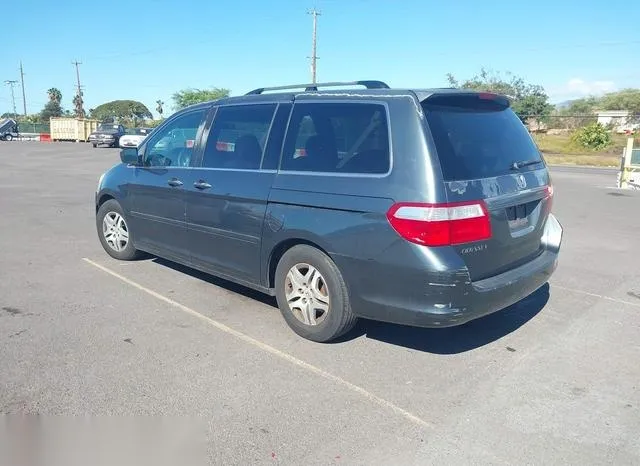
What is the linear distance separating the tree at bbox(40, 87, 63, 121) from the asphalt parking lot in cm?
10898

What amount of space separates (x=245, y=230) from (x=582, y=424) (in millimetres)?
2737

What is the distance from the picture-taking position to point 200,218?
4812 mm

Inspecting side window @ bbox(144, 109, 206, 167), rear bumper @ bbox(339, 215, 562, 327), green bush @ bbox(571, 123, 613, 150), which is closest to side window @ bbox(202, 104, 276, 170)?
side window @ bbox(144, 109, 206, 167)

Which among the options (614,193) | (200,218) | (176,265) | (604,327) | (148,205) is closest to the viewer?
(604,327)

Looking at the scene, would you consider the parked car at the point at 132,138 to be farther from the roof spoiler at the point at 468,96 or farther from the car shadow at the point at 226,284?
the roof spoiler at the point at 468,96

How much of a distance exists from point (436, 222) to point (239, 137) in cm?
209

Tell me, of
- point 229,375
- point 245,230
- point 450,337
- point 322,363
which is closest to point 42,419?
point 229,375

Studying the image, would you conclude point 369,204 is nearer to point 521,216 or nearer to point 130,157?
point 521,216

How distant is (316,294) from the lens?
3.96 m

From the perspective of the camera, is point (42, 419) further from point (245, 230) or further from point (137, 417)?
point (245, 230)

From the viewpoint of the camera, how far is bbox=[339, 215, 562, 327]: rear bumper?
3.34 meters

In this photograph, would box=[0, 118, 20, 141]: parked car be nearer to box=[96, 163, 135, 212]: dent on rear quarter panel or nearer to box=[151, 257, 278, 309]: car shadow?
box=[96, 163, 135, 212]: dent on rear quarter panel

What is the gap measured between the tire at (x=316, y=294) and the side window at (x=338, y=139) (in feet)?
2.15

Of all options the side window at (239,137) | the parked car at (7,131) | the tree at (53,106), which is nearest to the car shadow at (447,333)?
the side window at (239,137)
